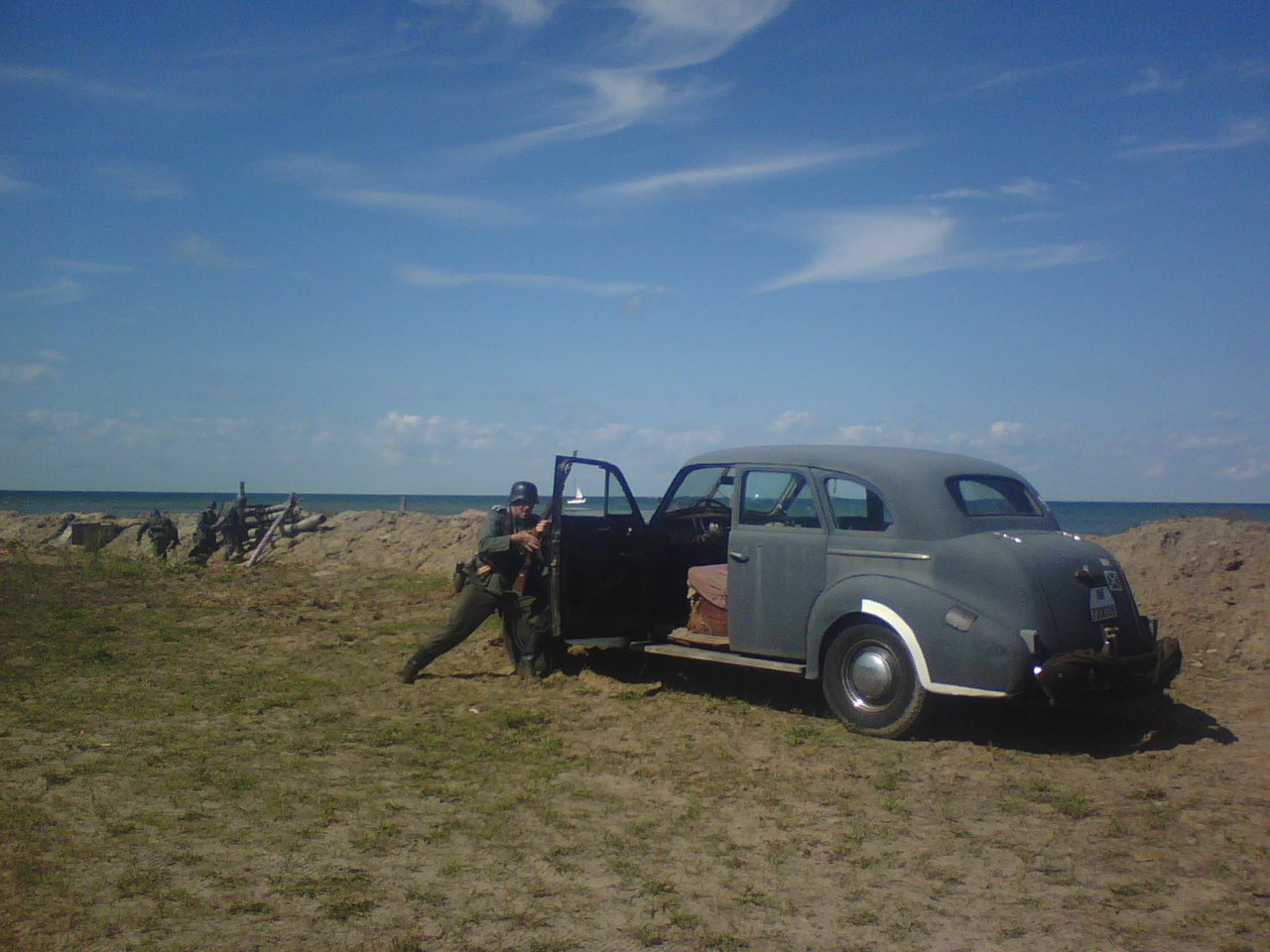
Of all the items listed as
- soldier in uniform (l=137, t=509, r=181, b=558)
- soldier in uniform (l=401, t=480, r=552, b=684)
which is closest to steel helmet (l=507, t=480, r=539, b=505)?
soldier in uniform (l=401, t=480, r=552, b=684)

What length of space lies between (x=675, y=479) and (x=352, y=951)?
19.3 feet

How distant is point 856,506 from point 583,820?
325 cm

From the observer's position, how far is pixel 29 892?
4262 millimetres

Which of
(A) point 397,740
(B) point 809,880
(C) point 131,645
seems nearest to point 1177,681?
(B) point 809,880

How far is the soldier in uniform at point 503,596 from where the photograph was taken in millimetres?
9133

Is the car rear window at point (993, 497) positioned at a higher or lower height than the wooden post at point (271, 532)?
higher

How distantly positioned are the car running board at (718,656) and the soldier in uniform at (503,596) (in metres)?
0.90

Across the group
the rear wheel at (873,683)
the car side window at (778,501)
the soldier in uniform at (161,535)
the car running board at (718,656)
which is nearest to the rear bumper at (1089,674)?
the rear wheel at (873,683)

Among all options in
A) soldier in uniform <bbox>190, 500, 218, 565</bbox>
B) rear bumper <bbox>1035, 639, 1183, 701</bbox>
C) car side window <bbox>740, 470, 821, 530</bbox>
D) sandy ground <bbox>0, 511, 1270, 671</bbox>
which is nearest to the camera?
rear bumper <bbox>1035, 639, 1183, 701</bbox>

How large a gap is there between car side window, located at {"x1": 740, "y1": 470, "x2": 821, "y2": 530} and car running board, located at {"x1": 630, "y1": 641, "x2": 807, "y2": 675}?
1.02 meters

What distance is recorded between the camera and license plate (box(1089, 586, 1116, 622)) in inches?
264

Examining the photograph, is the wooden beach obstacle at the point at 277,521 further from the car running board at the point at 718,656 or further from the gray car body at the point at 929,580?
the gray car body at the point at 929,580

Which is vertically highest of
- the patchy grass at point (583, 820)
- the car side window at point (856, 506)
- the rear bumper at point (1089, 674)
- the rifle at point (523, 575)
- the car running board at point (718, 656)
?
the car side window at point (856, 506)

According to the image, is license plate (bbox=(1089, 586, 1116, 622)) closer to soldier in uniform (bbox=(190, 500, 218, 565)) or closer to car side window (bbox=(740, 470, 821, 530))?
car side window (bbox=(740, 470, 821, 530))
